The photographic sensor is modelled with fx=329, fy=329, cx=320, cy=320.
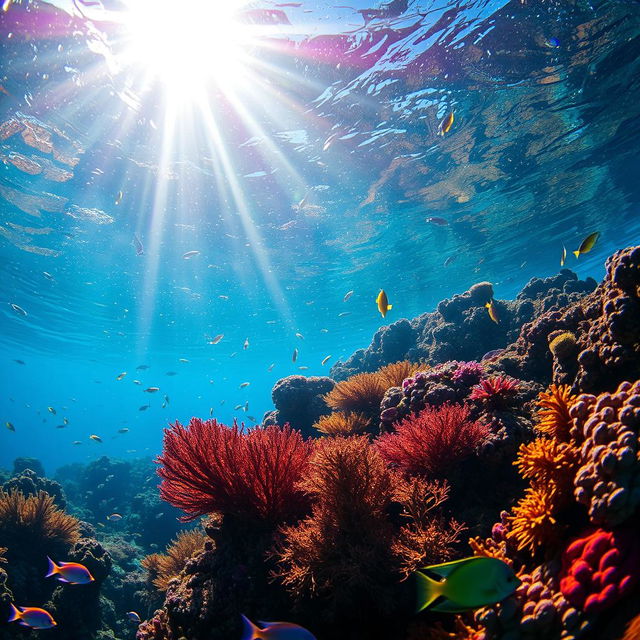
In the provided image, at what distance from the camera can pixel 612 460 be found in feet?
7.13

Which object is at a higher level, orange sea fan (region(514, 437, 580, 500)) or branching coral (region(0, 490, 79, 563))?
branching coral (region(0, 490, 79, 563))

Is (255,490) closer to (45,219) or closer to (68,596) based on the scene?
(68,596)

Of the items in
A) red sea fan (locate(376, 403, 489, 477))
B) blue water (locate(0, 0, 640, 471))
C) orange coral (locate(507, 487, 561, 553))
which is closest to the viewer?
orange coral (locate(507, 487, 561, 553))

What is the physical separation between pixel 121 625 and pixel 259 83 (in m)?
17.6

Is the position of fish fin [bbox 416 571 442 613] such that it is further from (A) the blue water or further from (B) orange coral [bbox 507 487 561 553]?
(A) the blue water

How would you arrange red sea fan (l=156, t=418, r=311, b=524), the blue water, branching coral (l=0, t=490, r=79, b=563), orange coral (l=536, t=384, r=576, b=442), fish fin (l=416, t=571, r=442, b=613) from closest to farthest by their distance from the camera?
fish fin (l=416, t=571, r=442, b=613) < orange coral (l=536, t=384, r=576, b=442) < red sea fan (l=156, t=418, r=311, b=524) < branching coral (l=0, t=490, r=79, b=563) < the blue water

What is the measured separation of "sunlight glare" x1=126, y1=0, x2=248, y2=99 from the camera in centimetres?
896

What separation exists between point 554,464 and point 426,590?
5.56ft

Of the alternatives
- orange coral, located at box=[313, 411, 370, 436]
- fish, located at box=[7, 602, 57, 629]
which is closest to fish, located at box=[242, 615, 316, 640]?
orange coral, located at box=[313, 411, 370, 436]

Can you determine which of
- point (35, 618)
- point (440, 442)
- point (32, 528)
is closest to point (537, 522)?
point (440, 442)

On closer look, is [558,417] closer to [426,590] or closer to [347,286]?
[426,590]

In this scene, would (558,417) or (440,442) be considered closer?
(558,417)

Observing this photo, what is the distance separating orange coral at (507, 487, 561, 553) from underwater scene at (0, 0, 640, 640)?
0.02 meters

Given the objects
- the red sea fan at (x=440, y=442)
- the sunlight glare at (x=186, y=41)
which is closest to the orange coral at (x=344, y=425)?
the red sea fan at (x=440, y=442)
